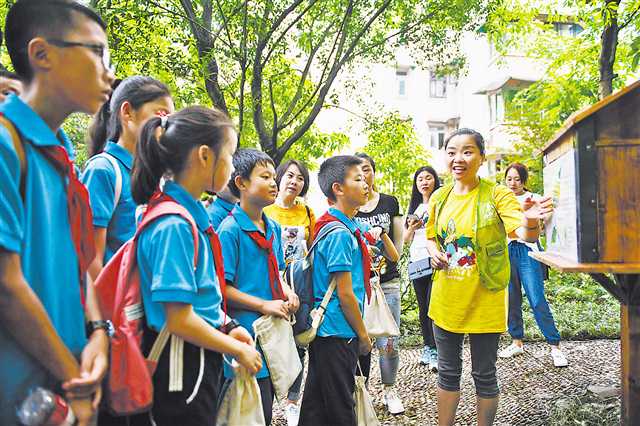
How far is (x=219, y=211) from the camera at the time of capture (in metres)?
3.13

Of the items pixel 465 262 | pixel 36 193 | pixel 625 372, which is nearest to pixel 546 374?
pixel 625 372

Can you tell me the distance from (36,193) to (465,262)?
8.18ft

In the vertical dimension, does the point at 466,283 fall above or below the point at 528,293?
above

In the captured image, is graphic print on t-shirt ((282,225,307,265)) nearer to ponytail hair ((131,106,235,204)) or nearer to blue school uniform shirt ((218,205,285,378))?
blue school uniform shirt ((218,205,285,378))

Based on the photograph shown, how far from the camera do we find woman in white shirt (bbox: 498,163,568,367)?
17.5 feet

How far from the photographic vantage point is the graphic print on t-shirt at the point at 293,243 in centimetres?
410

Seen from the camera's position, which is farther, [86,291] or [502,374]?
[502,374]

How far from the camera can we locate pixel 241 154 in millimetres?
2980

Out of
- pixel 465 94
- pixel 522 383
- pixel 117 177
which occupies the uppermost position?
A: pixel 465 94

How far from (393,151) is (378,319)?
630cm

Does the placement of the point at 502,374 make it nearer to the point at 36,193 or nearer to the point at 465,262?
the point at 465,262

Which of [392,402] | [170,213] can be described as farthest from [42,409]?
[392,402]

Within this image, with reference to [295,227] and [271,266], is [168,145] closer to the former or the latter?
[271,266]

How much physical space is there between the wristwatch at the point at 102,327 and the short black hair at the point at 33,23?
0.71m
